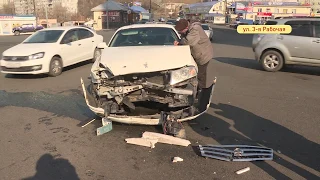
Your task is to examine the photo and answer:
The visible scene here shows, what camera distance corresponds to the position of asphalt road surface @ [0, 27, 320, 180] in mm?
3908

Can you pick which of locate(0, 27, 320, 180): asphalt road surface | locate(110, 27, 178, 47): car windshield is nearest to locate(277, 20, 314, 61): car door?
locate(0, 27, 320, 180): asphalt road surface

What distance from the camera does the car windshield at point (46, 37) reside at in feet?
36.2

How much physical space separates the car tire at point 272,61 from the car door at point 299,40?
0.42 metres

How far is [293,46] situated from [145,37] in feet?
19.7

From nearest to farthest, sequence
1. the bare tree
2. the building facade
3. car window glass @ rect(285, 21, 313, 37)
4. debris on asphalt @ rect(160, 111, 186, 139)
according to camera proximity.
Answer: debris on asphalt @ rect(160, 111, 186, 139) < car window glass @ rect(285, 21, 313, 37) < the bare tree < the building facade

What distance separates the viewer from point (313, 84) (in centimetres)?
907

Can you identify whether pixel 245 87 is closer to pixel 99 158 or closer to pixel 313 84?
pixel 313 84

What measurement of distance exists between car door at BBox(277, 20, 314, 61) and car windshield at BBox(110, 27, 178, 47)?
5387mm

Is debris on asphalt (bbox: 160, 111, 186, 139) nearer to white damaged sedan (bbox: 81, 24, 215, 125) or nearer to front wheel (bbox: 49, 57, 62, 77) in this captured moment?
white damaged sedan (bbox: 81, 24, 215, 125)

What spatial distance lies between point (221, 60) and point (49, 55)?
24.8ft

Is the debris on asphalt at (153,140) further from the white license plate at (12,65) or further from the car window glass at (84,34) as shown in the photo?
the car window glass at (84,34)

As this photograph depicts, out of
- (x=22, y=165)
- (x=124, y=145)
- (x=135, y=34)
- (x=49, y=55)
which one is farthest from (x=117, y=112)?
(x=49, y=55)

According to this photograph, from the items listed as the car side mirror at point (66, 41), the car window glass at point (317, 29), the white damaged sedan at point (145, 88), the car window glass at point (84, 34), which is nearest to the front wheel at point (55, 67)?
the car side mirror at point (66, 41)

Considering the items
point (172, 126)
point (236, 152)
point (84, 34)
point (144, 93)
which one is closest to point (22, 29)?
point (84, 34)
